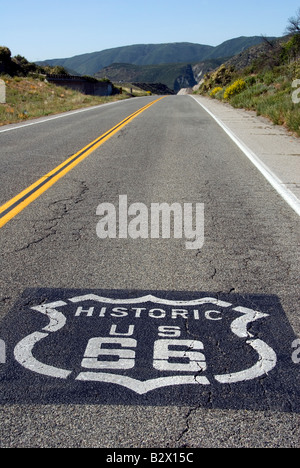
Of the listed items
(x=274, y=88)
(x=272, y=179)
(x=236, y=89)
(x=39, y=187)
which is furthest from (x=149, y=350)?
(x=236, y=89)

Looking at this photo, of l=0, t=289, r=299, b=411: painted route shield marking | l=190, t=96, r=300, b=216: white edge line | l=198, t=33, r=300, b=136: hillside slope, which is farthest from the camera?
l=198, t=33, r=300, b=136: hillside slope

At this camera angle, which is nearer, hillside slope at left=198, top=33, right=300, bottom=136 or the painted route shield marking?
the painted route shield marking

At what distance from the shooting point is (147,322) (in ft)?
12.0

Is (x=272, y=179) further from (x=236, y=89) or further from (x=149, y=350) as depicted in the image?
(x=236, y=89)

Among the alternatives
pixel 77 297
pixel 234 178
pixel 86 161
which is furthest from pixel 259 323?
pixel 86 161

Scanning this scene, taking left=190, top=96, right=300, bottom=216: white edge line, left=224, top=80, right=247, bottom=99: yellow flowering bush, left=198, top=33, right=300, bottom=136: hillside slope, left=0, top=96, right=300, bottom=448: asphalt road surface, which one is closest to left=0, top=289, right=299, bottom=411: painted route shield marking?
left=0, top=96, right=300, bottom=448: asphalt road surface

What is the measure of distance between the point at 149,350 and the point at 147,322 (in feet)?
1.26

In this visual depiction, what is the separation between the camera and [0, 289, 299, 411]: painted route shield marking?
286 cm

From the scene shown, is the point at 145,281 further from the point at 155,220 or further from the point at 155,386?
the point at 155,220

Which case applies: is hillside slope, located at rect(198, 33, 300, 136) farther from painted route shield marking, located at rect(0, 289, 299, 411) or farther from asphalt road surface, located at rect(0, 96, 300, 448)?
painted route shield marking, located at rect(0, 289, 299, 411)

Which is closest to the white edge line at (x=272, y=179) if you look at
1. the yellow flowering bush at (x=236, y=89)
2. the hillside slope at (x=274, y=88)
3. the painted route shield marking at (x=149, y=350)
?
the painted route shield marking at (x=149, y=350)
